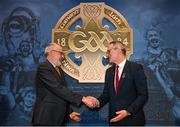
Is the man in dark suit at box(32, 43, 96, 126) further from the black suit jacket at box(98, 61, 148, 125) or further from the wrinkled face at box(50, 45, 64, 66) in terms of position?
the black suit jacket at box(98, 61, 148, 125)

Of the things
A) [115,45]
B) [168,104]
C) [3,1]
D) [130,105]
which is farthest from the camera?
[3,1]

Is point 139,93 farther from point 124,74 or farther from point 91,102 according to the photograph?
point 91,102

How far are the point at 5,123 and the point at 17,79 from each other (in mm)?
584

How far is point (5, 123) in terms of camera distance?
437cm

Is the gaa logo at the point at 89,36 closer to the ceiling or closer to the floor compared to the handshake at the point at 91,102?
closer to the ceiling

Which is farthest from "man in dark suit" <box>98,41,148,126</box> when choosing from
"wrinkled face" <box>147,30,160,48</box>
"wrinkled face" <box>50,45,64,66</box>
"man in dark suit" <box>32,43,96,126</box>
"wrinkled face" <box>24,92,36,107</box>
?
"wrinkled face" <box>24,92,36,107</box>

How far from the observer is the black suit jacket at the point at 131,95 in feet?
11.1

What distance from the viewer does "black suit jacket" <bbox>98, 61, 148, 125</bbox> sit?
133 inches

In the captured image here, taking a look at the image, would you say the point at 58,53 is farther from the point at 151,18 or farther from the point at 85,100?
the point at 151,18

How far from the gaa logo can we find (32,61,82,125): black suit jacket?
30.2 inches

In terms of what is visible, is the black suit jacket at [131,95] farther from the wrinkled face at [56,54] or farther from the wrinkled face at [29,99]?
the wrinkled face at [29,99]

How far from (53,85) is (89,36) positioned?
1113 mm

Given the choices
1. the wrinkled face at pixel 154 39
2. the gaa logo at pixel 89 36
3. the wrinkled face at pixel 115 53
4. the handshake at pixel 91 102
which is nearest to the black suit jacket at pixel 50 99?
the handshake at pixel 91 102

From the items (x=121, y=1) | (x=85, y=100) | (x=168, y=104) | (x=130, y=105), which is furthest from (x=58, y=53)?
(x=168, y=104)
